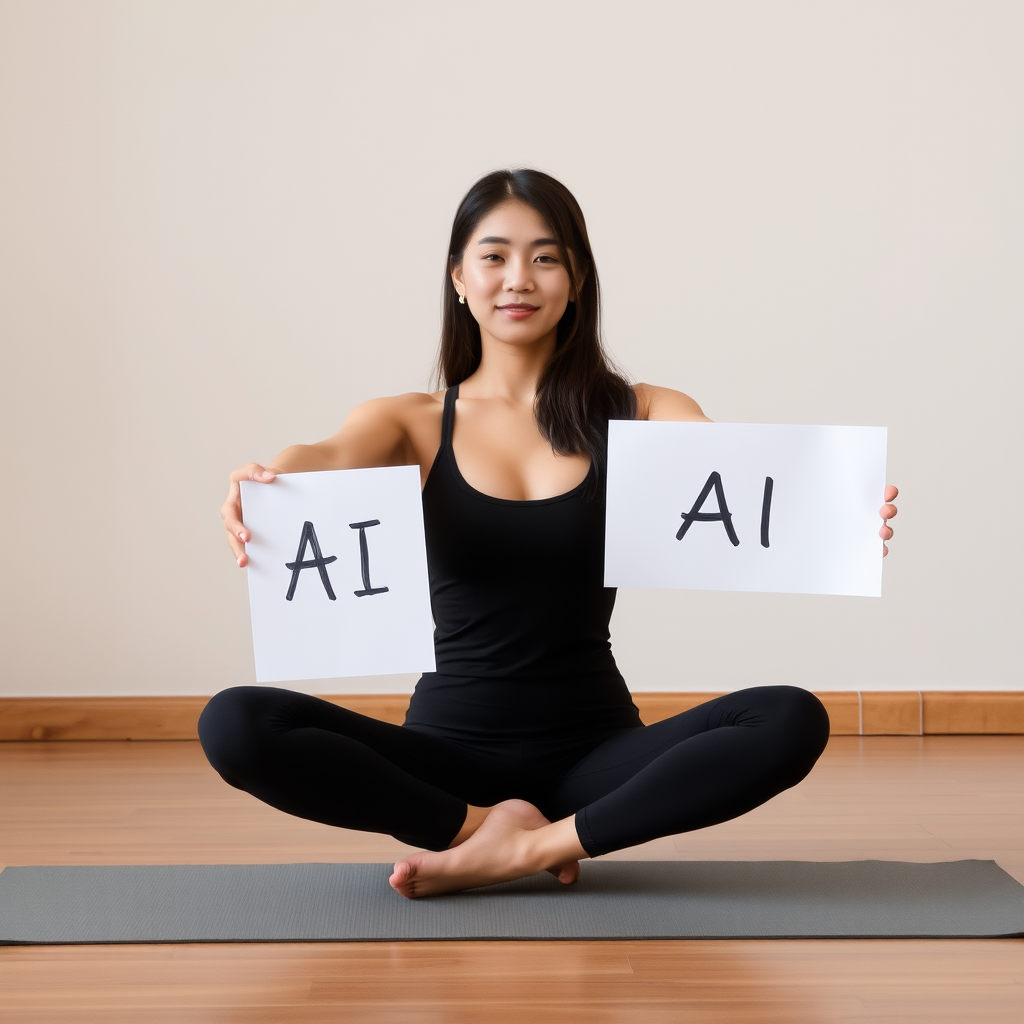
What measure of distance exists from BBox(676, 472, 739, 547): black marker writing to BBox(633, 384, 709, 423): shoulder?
0.51 feet

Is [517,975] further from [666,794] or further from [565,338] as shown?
[565,338]

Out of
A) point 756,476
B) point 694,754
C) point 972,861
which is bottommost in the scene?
point 972,861

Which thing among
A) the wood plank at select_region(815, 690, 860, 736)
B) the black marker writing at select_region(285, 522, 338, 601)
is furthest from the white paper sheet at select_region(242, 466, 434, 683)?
Result: the wood plank at select_region(815, 690, 860, 736)

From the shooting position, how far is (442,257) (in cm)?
267

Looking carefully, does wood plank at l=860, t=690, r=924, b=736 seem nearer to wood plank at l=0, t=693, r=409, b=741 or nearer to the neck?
wood plank at l=0, t=693, r=409, b=741

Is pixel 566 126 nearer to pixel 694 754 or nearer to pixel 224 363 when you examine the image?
pixel 224 363

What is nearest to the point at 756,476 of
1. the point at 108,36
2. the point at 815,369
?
the point at 815,369

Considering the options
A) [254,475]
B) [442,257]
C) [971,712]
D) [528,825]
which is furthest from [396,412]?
[971,712]

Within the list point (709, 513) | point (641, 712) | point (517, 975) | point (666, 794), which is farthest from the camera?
point (641, 712)

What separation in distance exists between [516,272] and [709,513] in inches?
16.3

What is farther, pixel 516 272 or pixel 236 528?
pixel 516 272

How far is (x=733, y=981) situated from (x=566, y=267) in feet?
3.03

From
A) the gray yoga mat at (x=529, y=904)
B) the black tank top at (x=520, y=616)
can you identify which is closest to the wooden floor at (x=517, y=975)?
the gray yoga mat at (x=529, y=904)

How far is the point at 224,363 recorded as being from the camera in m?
2.65
